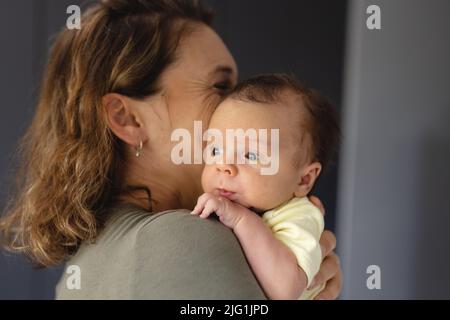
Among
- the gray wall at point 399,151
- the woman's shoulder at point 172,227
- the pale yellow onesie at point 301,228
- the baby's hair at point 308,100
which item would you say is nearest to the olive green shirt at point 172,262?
the woman's shoulder at point 172,227

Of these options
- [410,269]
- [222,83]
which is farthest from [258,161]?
[410,269]

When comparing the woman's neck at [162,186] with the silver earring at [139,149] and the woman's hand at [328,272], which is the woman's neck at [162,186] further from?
the woman's hand at [328,272]

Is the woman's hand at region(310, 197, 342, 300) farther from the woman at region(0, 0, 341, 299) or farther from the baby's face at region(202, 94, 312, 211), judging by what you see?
the baby's face at region(202, 94, 312, 211)

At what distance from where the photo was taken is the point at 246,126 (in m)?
0.84

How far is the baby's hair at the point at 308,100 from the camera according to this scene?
2.80 feet

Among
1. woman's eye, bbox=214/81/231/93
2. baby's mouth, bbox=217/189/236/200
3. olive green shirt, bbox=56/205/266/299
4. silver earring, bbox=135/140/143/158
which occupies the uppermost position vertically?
woman's eye, bbox=214/81/231/93

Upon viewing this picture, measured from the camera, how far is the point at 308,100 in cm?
88

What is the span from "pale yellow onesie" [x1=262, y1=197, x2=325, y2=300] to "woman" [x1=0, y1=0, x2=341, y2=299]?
2.7 inches

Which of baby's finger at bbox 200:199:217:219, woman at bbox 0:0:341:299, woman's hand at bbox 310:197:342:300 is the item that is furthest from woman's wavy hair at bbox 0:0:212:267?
woman's hand at bbox 310:197:342:300

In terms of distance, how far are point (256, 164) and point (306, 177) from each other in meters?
0.11

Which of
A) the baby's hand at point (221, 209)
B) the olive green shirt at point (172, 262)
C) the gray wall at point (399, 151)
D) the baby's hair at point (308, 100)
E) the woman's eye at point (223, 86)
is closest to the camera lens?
the olive green shirt at point (172, 262)

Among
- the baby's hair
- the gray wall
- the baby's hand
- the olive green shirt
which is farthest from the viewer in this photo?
the gray wall

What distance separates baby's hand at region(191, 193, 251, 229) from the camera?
0.74 meters

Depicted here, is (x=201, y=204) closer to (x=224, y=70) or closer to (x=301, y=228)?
(x=301, y=228)
